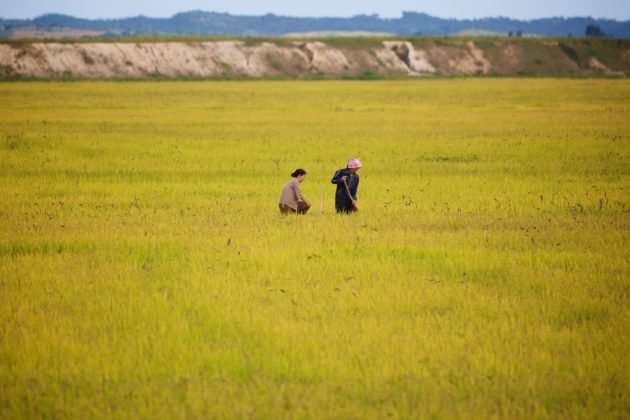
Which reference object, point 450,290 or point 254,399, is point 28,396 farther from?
point 450,290

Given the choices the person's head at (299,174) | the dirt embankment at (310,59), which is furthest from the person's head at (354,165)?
the dirt embankment at (310,59)

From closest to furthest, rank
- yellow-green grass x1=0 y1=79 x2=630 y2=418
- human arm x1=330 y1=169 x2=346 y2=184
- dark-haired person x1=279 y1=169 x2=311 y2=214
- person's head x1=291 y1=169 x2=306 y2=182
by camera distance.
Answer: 1. yellow-green grass x1=0 y1=79 x2=630 y2=418
2. person's head x1=291 y1=169 x2=306 y2=182
3. human arm x1=330 y1=169 x2=346 y2=184
4. dark-haired person x1=279 y1=169 x2=311 y2=214

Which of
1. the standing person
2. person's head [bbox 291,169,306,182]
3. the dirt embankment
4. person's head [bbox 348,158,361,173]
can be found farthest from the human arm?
the dirt embankment

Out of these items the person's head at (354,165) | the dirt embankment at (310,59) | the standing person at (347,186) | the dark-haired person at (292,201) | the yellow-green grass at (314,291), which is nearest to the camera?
the yellow-green grass at (314,291)

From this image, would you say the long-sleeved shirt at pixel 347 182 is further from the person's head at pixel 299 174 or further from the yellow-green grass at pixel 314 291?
the person's head at pixel 299 174

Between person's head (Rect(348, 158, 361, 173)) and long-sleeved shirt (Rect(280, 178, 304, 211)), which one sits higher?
person's head (Rect(348, 158, 361, 173))

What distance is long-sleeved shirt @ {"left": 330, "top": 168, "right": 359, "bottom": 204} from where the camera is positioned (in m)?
15.0

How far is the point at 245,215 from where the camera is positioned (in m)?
15.9

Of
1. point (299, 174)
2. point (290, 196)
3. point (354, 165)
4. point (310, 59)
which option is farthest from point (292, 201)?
point (310, 59)

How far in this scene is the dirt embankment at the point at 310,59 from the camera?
96.1 meters

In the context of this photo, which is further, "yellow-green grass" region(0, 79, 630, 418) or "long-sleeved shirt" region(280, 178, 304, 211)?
"long-sleeved shirt" region(280, 178, 304, 211)

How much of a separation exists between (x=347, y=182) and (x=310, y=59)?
98.2 meters

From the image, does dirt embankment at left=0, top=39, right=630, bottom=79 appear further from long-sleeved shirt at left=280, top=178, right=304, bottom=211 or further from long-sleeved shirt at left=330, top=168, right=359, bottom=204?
long-sleeved shirt at left=330, top=168, right=359, bottom=204

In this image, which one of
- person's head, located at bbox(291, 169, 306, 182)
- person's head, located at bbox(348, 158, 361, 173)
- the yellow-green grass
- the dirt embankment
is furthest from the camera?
the dirt embankment
